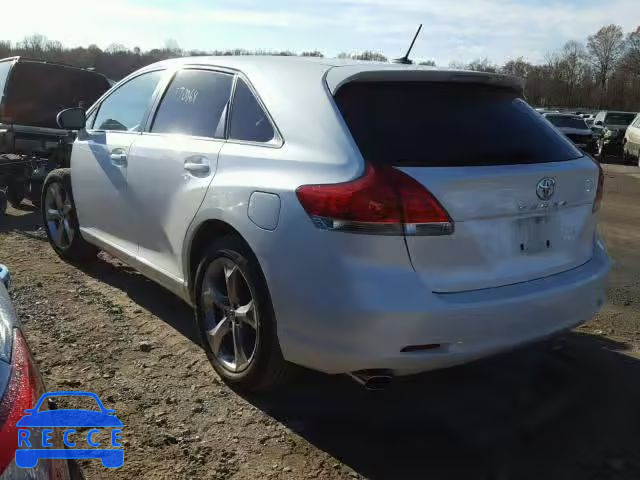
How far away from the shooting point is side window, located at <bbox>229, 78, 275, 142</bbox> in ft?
10.5

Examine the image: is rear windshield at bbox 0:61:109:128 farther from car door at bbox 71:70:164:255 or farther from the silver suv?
the silver suv

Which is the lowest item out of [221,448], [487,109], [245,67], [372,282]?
[221,448]

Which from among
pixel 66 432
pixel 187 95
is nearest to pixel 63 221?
pixel 187 95

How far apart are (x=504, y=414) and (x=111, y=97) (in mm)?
3722

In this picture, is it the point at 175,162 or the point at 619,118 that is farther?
the point at 619,118

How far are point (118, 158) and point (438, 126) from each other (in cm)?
244

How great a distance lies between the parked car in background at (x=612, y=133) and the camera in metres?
24.9

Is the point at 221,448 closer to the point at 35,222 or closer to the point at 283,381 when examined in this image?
A: the point at 283,381

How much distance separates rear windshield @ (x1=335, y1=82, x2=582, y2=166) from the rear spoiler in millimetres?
24

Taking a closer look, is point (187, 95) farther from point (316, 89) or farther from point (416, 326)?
point (416, 326)

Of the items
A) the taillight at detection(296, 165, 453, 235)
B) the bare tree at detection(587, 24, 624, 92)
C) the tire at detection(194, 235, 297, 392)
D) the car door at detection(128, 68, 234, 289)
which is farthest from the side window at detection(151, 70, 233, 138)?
the bare tree at detection(587, 24, 624, 92)

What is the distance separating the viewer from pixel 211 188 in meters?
3.32

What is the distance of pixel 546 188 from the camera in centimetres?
292

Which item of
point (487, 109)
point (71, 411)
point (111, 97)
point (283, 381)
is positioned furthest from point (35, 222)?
point (487, 109)
